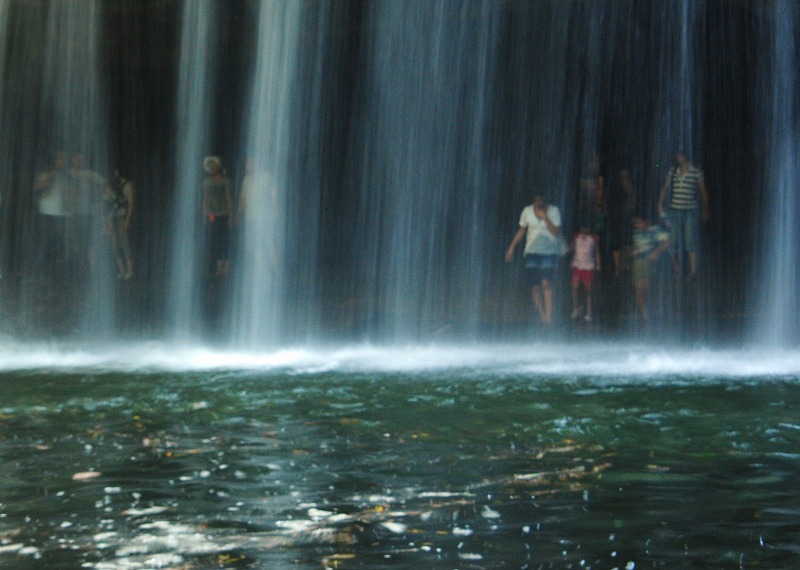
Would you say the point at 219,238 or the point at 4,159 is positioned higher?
the point at 4,159

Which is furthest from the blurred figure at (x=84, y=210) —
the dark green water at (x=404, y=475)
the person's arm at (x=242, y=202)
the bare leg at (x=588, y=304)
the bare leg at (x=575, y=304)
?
the dark green water at (x=404, y=475)

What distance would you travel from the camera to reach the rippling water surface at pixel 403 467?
530 cm

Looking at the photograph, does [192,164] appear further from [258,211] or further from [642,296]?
[642,296]

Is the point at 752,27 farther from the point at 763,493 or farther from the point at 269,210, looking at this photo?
the point at 763,493

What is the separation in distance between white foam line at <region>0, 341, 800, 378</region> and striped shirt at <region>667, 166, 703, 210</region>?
7.20ft

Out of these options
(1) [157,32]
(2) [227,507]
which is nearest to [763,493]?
(2) [227,507]

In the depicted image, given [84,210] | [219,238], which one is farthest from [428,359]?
[84,210]

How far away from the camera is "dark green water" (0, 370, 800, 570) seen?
5273mm

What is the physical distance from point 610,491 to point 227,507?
1723 mm

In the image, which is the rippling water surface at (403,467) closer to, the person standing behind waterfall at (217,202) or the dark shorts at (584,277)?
the dark shorts at (584,277)

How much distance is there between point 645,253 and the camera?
16.6 metres

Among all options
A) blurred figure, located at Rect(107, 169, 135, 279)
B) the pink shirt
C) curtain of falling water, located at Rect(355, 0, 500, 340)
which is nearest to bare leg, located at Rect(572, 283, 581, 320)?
the pink shirt

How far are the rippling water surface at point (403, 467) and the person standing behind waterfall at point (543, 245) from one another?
427 centimetres

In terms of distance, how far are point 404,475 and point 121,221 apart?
14774mm
